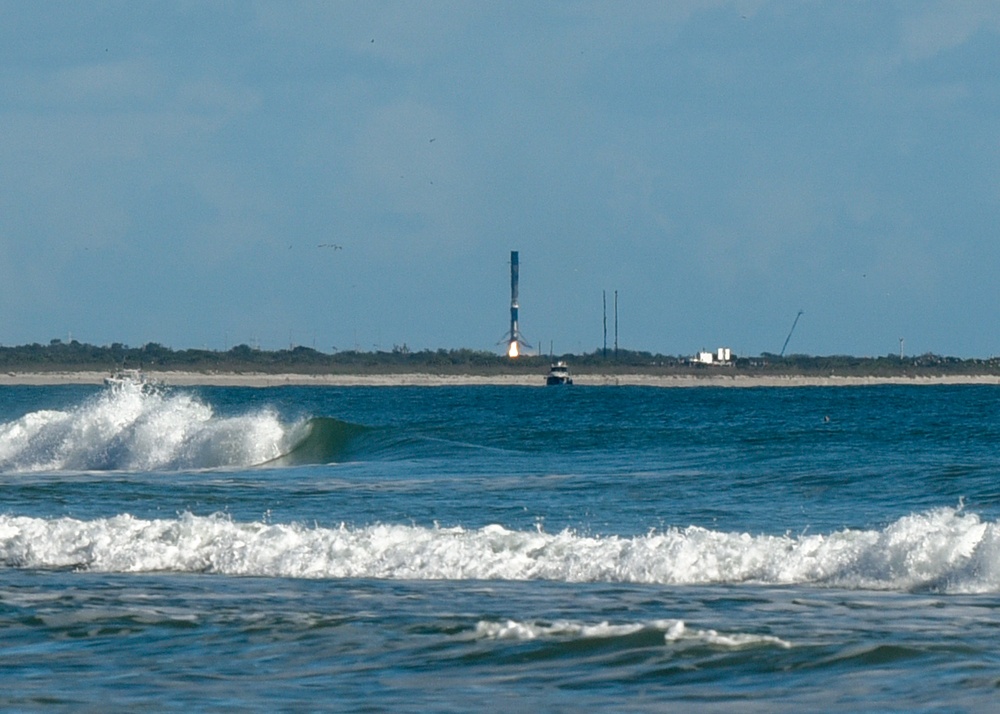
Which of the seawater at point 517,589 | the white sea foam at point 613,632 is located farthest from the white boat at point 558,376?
the white sea foam at point 613,632

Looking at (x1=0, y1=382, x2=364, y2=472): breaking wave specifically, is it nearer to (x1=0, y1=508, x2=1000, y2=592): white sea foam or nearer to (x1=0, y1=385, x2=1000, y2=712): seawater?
(x1=0, y1=385, x2=1000, y2=712): seawater

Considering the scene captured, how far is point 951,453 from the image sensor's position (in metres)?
28.5

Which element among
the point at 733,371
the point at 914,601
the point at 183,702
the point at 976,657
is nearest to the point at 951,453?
the point at 914,601

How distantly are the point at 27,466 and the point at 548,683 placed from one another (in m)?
28.6

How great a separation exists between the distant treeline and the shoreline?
2282mm

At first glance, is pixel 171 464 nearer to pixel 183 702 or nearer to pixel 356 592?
pixel 356 592

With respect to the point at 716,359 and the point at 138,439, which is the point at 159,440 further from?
the point at 716,359

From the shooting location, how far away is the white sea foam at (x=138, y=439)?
34.9 meters

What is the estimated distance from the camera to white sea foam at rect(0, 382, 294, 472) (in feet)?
115

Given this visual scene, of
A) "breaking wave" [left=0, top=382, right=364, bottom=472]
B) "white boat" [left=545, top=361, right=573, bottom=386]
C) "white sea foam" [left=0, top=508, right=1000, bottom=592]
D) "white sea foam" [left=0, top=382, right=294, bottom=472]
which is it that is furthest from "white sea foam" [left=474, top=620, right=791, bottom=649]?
"white boat" [left=545, top=361, right=573, bottom=386]

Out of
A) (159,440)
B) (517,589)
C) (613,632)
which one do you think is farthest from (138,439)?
(613,632)

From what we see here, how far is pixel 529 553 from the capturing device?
14.6 meters

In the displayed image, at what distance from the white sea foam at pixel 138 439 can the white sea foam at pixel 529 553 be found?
17682 millimetres

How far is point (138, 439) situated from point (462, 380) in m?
99.4
